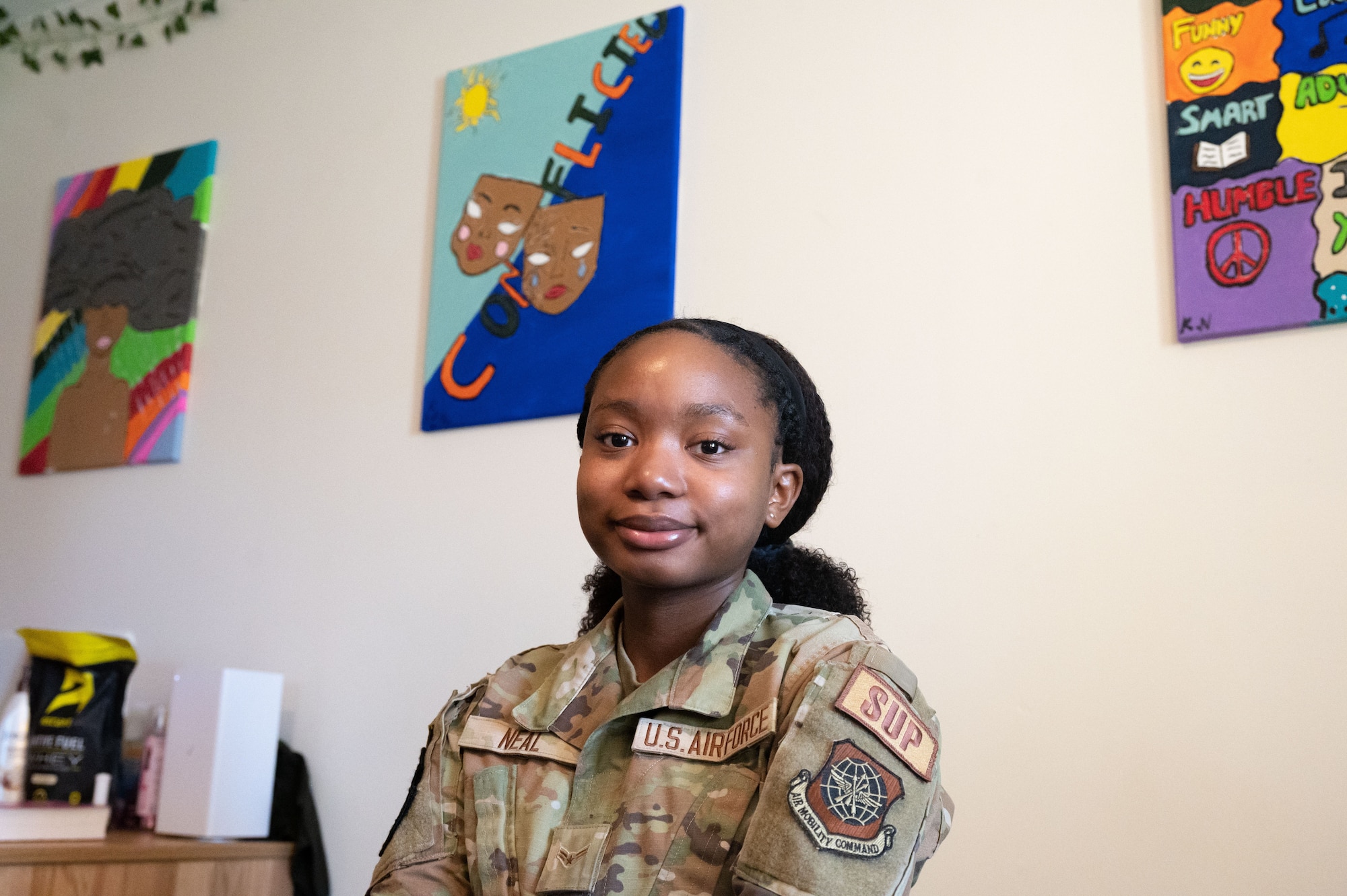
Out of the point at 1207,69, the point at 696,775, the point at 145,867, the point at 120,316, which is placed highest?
the point at 1207,69

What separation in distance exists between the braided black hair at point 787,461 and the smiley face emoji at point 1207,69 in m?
0.72

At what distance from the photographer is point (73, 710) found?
1.69m

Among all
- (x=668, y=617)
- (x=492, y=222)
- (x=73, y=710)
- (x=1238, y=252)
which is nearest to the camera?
(x=668, y=617)

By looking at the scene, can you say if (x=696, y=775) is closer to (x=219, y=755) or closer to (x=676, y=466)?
(x=676, y=466)

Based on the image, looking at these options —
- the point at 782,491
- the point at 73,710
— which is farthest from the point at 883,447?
the point at 73,710

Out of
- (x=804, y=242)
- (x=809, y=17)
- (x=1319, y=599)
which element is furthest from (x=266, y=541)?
(x=1319, y=599)

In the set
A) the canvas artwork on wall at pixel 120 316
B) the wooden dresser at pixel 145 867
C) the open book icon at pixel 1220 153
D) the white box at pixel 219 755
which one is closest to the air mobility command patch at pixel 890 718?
the open book icon at pixel 1220 153

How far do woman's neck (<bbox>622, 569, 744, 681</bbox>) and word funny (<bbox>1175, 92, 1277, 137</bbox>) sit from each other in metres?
0.87

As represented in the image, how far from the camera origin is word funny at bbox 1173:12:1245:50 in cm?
140

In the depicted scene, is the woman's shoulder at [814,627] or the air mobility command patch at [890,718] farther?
the woman's shoulder at [814,627]

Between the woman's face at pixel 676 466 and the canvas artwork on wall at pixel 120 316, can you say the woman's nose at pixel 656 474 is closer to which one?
the woman's face at pixel 676 466

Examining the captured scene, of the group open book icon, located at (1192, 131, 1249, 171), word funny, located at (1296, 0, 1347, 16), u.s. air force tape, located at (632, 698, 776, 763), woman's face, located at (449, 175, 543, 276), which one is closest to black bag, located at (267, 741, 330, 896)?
woman's face, located at (449, 175, 543, 276)

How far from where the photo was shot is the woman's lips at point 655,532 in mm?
866

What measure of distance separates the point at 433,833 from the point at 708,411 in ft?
1.31
